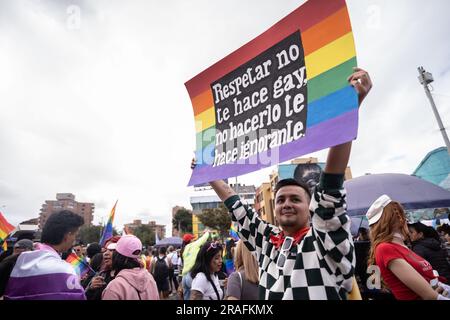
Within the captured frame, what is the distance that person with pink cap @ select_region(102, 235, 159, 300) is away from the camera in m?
2.49

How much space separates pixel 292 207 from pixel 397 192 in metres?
5.91

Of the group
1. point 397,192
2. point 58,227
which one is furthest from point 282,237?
point 397,192

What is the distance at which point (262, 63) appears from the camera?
2191 mm

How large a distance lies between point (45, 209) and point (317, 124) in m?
155

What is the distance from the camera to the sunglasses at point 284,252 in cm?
154

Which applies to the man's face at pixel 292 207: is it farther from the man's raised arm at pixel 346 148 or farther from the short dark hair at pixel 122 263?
the short dark hair at pixel 122 263

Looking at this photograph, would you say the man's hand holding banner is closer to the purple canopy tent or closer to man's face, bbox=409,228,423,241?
man's face, bbox=409,228,423,241

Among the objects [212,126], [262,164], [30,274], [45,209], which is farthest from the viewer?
[45,209]

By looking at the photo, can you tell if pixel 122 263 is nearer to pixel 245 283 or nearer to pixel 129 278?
→ pixel 129 278

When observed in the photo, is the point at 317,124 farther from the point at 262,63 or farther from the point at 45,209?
the point at 45,209

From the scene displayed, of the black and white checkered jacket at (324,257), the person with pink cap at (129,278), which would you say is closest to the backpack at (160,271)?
the person with pink cap at (129,278)

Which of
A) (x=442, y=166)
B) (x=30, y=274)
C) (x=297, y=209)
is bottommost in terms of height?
(x=30, y=274)

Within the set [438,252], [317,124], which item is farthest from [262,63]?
[438,252]

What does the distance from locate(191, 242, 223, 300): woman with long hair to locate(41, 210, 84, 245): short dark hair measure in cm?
170
